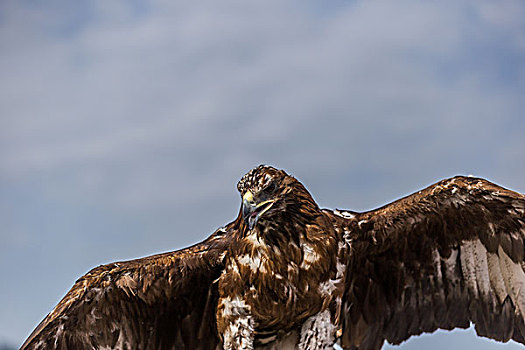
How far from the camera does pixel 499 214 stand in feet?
27.1

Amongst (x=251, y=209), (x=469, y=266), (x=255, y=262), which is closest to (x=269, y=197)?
(x=251, y=209)

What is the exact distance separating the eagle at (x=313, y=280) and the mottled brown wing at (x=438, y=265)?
12mm

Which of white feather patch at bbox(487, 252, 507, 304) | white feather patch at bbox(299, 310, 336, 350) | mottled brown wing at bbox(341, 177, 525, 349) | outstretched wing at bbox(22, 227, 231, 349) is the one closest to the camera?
outstretched wing at bbox(22, 227, 231, 349)

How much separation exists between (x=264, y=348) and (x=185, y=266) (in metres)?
1.03

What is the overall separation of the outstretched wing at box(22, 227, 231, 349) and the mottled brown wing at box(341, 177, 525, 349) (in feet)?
4.35

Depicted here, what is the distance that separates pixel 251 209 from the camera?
7.78 meters

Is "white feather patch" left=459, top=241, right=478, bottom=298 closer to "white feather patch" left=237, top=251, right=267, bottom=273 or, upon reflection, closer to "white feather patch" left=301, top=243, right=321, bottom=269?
"white feather patch" left=301, top=243, right=321, bottom=269

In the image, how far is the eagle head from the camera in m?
7.79

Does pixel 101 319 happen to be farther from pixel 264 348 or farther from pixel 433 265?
pixel 433 265

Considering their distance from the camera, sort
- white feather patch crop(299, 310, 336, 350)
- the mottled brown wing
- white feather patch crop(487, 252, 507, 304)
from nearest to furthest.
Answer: white feather patch crop(299, 310, 336, 350), the mottled brown wing, white feather patch crop(487, 252, 507, 304)

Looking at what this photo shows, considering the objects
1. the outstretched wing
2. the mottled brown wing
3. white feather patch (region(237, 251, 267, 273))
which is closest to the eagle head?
white feather patch (region(237, 251, 267, 273))

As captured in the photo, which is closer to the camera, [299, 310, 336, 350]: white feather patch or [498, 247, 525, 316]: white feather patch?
[299, 310, 336, 350]: white feather patch

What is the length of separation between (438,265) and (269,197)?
203 centimetres

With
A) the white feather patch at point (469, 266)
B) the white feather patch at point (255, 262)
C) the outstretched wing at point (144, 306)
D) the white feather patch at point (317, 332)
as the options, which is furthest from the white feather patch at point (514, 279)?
the outstretched wing at point (144, 306)
